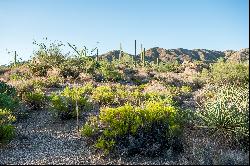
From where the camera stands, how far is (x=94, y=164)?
279 inches

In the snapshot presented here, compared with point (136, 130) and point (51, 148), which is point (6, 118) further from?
point (136, 130)

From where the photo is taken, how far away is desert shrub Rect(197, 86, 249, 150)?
7.70 metres

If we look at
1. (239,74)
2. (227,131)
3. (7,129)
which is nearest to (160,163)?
(227,131)

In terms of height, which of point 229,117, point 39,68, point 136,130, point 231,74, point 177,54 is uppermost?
point 177,54

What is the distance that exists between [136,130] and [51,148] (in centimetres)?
176

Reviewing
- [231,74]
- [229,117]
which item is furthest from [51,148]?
[231,74]

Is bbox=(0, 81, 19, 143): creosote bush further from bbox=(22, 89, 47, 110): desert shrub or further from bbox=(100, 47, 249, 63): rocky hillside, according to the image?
bbox=(100, 47, 249, 63): rocky hillside

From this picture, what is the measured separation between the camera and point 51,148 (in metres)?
8.16

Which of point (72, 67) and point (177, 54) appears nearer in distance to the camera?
point (72, 67)

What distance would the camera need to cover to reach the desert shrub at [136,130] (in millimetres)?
7605

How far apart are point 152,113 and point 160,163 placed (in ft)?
4.95

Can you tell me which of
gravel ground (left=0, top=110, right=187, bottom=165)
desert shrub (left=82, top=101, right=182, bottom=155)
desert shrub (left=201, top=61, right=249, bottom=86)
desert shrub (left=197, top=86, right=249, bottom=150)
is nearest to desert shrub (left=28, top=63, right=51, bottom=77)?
desert shrub (left=201, top=61, right=249, bottom=86)

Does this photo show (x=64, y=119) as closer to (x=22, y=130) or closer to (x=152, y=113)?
(x=22, y=130)

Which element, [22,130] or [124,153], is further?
[22,130]
